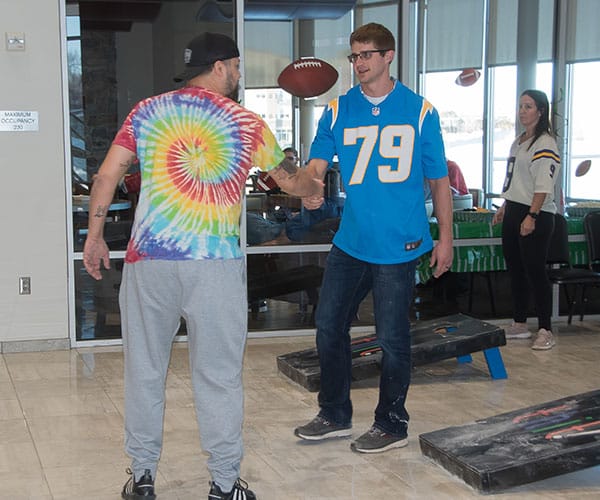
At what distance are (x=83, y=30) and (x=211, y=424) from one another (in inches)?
156

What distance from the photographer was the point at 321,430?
419 centimetres

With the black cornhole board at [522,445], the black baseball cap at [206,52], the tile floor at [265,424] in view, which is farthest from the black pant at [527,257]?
the black baseball cap at [206,52]

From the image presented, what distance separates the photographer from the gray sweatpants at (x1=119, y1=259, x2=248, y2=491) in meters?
3.12

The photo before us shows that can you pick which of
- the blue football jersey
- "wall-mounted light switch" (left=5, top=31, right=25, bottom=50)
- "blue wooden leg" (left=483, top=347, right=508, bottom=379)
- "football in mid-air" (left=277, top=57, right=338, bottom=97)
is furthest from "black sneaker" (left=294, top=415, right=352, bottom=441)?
"wall-mounted light switch" (left=5, top=31, right=25, bottom=50)

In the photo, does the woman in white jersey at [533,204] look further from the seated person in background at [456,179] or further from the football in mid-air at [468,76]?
the football in mid-air at [468,76]

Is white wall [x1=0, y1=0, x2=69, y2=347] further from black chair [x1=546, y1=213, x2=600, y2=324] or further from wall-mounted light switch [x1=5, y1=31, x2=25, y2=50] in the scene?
black chair [x1=546, y1=213, x2=600, y2=324]

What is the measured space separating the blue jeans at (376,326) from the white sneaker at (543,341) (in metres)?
2.42

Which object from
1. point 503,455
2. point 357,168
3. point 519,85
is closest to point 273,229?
point 519,85

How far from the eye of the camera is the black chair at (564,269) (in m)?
6.75

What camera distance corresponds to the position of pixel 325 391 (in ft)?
13.8

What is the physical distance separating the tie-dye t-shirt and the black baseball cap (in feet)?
0.34

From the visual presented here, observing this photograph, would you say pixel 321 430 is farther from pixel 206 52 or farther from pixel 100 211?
pixel 206 52

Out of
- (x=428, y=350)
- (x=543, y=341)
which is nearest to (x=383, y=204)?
(x=428, y=350)

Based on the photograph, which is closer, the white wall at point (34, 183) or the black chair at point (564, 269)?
the white wall at point (34, 183)
